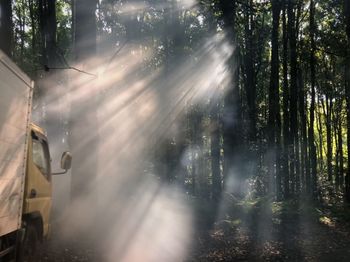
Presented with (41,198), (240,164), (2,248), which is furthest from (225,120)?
(2,248)

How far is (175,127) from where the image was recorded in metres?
24.0

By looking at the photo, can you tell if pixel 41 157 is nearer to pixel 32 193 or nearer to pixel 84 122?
pixel 32 193

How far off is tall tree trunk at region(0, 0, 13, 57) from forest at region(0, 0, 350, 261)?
41 millimetres

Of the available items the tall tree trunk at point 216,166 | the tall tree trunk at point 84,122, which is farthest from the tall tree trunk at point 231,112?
the tall tree trunk at point 84,122

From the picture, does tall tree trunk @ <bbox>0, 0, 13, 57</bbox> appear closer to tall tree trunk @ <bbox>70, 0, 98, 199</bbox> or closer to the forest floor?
tall tree trunk @ <bbox>70, 0, 98, 199</bbox>

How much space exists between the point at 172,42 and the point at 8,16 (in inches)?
489

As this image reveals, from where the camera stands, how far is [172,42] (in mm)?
25312

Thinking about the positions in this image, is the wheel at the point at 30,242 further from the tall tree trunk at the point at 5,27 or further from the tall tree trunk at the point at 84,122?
the tall tree trunk at the point at 5,27

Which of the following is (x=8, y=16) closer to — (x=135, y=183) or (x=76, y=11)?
(x=76, y=11)

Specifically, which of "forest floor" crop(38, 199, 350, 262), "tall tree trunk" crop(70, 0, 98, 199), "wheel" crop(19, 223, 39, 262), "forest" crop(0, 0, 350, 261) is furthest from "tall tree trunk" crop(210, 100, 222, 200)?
"wheel" crop(19, 223, 39, 262)

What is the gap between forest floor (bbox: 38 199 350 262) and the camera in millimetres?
10430

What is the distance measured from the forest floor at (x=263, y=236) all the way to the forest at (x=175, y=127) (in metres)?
0.06

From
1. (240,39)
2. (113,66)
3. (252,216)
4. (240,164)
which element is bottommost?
(252,216)

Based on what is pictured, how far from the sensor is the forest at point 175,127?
12148mm
